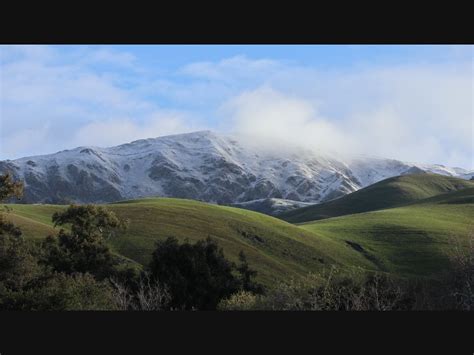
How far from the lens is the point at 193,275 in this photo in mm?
50562

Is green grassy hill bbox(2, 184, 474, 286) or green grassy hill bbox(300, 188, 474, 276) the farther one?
green grassy hill bbox(300, 188, 474, 276)

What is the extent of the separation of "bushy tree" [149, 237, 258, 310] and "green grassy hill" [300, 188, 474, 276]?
4541cm

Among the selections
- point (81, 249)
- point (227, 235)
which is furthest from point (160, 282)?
point (227, 235)

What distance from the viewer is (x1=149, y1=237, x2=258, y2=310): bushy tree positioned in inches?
1925

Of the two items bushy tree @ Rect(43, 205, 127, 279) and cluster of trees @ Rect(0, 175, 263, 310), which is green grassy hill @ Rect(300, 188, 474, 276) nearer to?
cluster of trees @ Rect(0, 175, 263, 310)

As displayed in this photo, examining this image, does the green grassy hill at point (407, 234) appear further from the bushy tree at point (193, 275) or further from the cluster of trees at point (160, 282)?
the bushy tree at point (193, 275)

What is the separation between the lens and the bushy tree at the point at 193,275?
48906 mm

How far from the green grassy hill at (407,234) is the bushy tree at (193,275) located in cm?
4541

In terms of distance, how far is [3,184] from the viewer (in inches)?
2301

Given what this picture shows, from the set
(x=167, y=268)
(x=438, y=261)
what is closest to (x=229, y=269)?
(x=167, y=268)

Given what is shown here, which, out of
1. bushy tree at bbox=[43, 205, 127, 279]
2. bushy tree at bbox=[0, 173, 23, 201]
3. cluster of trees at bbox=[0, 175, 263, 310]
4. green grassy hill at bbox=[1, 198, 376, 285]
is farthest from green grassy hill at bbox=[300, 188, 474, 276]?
bushy tree at bbox=[0, 173, 23, 201]

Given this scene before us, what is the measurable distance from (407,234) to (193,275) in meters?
76.4
